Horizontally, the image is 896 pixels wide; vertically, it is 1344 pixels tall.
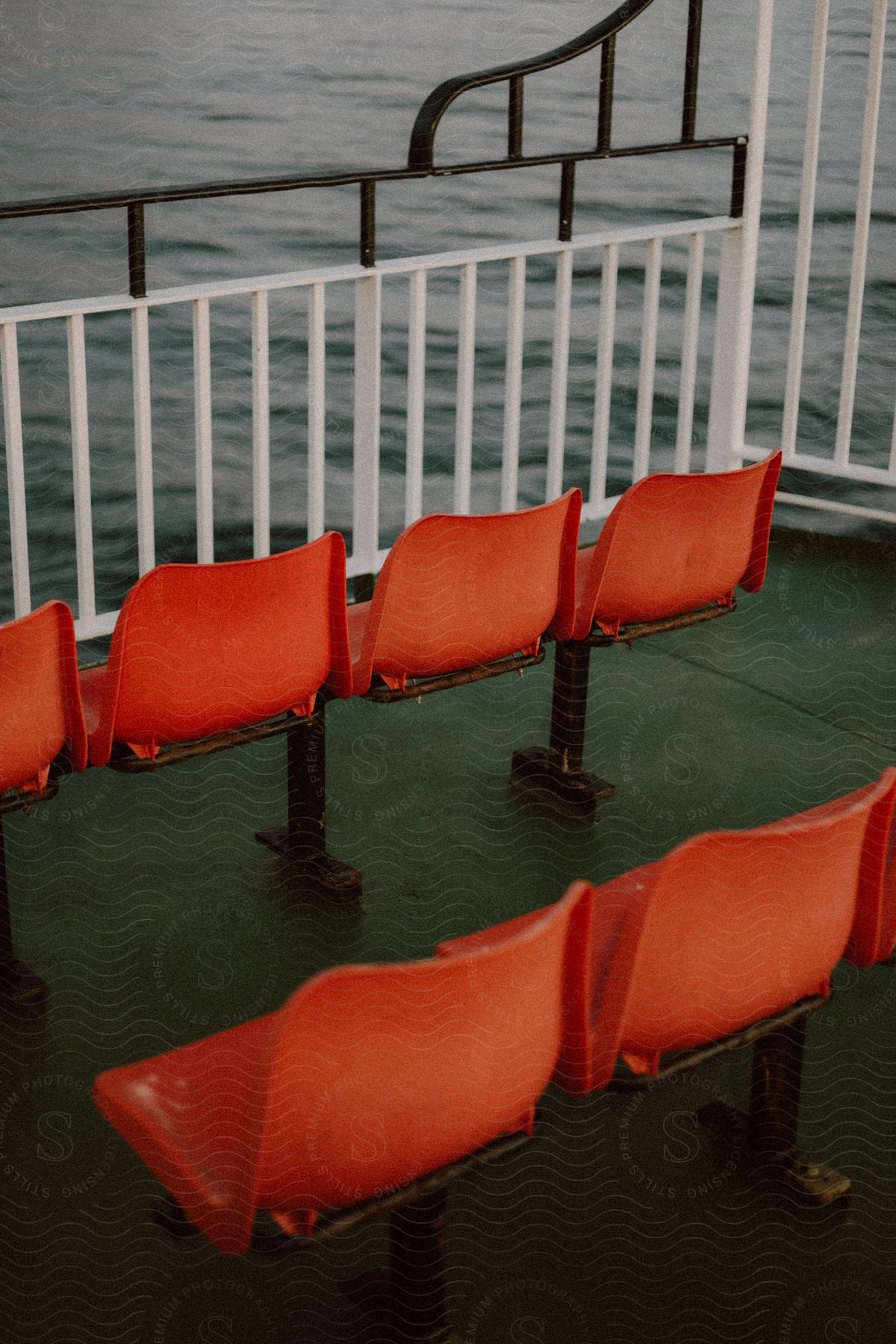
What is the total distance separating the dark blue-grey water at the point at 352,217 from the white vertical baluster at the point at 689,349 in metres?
0.79

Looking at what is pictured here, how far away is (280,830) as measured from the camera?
2877mm

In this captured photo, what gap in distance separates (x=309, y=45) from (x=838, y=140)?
5271 millimetres

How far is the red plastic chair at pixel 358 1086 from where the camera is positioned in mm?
1480

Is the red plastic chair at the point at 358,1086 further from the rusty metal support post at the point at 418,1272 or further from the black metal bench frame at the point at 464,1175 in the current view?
the rusty metal support post at the point at 418,1272

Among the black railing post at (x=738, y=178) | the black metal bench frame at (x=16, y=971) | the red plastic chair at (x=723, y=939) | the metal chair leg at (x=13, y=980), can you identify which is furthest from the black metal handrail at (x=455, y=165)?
the red plastic chair at (x=723, y=939)

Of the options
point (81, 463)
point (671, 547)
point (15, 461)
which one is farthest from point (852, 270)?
point (15, 461)

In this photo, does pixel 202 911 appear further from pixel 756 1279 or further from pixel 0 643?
pixel 756 1279

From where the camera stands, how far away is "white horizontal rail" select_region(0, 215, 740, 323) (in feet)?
9.99

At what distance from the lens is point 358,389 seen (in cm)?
364

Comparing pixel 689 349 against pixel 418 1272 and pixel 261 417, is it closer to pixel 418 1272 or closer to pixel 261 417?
pixel 261 417

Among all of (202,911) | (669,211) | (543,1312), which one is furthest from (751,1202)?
(669,211)

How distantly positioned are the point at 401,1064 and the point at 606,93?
2.75 meters

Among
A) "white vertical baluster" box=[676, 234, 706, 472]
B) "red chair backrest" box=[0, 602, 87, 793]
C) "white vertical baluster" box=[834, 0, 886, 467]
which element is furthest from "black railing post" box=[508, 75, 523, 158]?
"red chair backrest" box=[0, 602, 87, 793]

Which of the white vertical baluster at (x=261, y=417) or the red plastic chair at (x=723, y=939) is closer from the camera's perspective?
the red plastic chair at (x=723, y=939)
